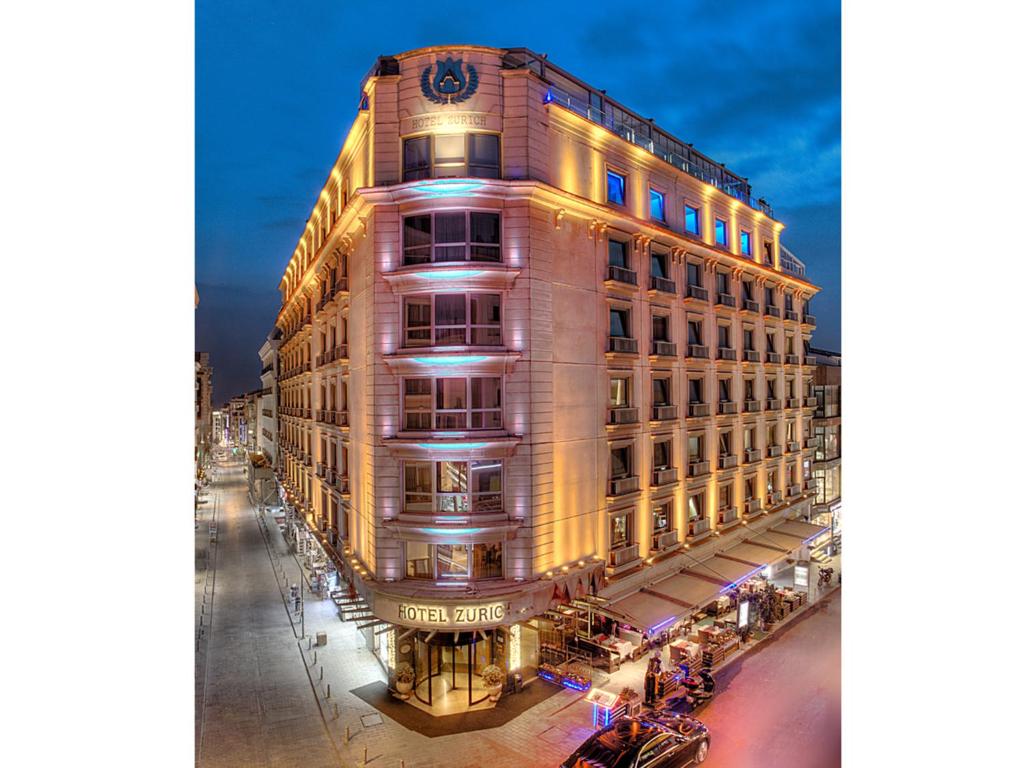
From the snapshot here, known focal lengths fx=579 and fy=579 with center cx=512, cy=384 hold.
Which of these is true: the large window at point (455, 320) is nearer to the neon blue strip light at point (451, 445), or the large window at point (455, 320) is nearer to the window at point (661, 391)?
the neon blue strip light at point (451, 445)

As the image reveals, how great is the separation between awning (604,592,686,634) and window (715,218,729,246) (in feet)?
32.7

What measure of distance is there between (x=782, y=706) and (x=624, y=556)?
13.1 ft

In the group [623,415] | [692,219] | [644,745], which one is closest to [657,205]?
[692,219]

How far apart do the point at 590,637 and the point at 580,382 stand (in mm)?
5654

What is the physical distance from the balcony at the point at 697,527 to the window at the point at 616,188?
829 centimetres

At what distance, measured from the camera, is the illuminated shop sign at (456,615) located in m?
10.8

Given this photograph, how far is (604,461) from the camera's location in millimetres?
12922

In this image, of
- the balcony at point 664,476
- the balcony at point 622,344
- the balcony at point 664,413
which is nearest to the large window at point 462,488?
the balcony at point 622,344

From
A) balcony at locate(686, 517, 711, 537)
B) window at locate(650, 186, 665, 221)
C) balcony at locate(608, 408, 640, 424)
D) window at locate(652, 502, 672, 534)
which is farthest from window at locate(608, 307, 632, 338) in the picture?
balcony at locate(686, 517, 711, 537)

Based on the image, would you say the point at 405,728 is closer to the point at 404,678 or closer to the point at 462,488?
the point at 404,678

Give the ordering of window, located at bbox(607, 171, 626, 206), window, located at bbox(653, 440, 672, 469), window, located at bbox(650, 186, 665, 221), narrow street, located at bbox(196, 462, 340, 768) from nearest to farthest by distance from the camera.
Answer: narrow street, located at bbox(196, 462, 340, 768) < window, located at bbox(607, 171, 626, 206) < window, located at bbox(653, 440, 672, 469) < window, located at bbox(650, 186, 665, 221)

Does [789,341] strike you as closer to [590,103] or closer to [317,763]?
[590,103]

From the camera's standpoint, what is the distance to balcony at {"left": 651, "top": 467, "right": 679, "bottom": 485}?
14000 millimetres

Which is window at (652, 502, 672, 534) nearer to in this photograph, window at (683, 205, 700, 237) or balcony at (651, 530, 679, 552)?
balcony at (651, 530, 679, 552)
